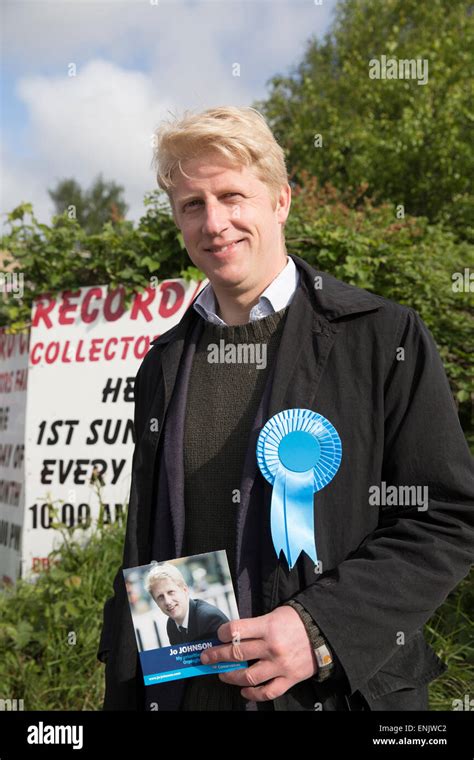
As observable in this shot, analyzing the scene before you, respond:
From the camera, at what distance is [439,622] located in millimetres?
3607

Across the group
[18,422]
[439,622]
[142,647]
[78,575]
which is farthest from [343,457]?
→ [18,422]

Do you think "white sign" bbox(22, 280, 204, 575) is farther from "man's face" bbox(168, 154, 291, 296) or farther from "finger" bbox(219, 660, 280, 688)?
"finger" bbox(219, 660, 280, 688)

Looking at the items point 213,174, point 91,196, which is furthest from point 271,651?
point 91,196

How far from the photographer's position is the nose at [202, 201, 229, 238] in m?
1.93

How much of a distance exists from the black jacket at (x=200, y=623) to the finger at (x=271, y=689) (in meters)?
0.15

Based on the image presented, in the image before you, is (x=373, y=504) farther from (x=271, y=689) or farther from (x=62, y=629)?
(x=62, y=629)

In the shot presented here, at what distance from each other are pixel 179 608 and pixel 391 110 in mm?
15492

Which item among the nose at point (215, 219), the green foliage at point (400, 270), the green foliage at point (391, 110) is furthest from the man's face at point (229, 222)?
the green foliage at point (391, 110)

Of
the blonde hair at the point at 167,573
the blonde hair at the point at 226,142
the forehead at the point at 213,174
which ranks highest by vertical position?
the blonde hair at the point at 226,142

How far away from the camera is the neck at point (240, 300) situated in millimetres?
2004

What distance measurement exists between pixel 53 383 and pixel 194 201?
3.68 m

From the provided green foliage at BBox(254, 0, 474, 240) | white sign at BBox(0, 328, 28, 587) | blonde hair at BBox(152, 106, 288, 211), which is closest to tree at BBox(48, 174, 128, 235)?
green foliage at BBox(254, 0, 474, 240)

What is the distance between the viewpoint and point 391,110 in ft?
51.1

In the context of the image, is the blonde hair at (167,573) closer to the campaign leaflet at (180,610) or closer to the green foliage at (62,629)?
the campaign leaflet at (180,610)
